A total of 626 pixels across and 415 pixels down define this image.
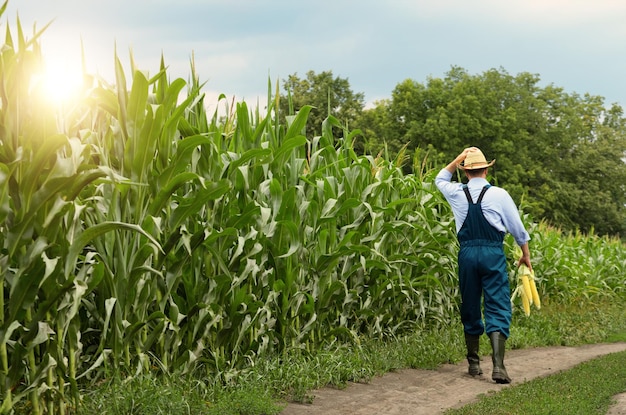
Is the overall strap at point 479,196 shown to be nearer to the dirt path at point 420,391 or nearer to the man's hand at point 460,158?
the man's hand at point 460,158

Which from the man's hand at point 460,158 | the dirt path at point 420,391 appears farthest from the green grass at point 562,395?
the man's hand at point 460,158

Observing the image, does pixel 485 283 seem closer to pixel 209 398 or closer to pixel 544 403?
pixel 544 403

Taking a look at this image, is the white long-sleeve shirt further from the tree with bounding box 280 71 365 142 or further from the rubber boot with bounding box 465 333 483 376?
the tree with bounding box 280 71 365 142

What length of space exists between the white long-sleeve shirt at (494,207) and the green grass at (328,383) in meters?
1.44

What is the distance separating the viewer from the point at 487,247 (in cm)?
684

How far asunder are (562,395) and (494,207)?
5.80 feet

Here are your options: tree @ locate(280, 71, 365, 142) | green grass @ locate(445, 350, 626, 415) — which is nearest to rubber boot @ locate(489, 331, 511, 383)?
green grass @ locate(445, 350, 626, 415)

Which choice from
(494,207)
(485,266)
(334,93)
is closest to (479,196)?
(494,207)

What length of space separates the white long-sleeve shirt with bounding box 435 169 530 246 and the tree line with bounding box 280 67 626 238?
37.8m

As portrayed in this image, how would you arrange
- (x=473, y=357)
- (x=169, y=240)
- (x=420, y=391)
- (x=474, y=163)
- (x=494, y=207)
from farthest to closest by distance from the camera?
(x=473, y=357), (x=474, y=163), (x=494, y=207), (x=420, y=391), (x=169, y=240)

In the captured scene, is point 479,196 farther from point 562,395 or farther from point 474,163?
point 562,395

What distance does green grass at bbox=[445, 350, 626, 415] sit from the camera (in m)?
5.64

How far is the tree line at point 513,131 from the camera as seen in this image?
156 ft

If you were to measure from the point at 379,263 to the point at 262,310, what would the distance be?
1.79 meters
